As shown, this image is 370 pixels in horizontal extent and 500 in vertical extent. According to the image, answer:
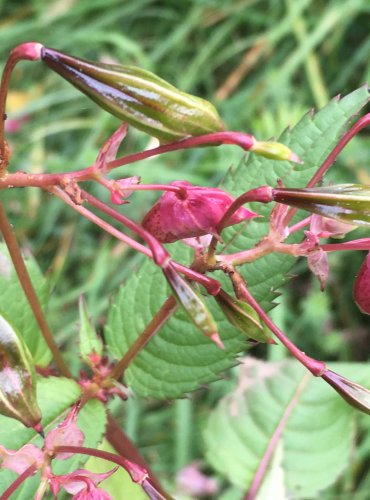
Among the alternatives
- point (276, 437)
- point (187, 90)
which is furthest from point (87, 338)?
point (187, 90)

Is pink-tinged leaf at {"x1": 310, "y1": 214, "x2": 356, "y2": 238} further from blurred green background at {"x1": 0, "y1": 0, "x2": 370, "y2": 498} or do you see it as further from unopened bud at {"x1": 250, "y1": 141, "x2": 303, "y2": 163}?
blurred green background at {"x1": 0, "y1": 0, "x2": 370, "y2": 498}

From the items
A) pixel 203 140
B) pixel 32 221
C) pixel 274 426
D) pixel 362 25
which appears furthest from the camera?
pixel 362 25

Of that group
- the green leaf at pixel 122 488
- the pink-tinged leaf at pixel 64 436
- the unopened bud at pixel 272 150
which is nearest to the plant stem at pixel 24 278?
the pink-tinged leaf at pixel 64 436

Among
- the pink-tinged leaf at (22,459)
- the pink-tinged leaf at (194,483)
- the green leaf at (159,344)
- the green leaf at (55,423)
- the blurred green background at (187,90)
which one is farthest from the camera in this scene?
the blurred green background at (187,90)

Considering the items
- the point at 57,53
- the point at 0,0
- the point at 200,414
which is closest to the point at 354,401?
the point at 57,53

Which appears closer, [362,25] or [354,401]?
[354,401]

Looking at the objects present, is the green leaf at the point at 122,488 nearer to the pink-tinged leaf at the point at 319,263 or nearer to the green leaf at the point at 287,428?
the green leaf at the point at 287,428

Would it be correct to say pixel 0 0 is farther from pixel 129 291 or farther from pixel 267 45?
pixel 129 291
